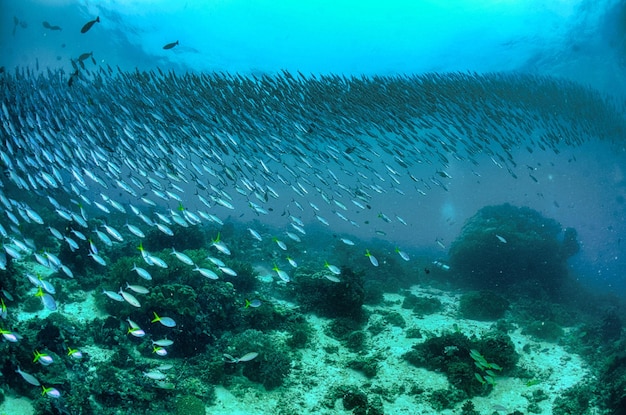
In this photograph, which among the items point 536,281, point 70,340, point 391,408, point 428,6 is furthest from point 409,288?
point 428,6

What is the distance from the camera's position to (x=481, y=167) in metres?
55.0

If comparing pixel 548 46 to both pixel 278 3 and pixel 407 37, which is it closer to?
pixel 407 37

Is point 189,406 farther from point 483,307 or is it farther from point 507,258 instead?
point 507,258

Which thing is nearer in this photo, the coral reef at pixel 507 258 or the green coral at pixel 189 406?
the green coral at pixel 189 406

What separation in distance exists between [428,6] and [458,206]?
28.7 meters

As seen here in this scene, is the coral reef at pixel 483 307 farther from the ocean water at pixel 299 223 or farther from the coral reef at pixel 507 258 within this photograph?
the coral reef at pixel 507 258

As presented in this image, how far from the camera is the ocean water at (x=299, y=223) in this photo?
311 inches

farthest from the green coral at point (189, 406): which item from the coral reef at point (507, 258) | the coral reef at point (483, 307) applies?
the coral reef at point (507, 258)

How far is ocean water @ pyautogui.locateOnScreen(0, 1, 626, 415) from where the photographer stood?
7.90 meters

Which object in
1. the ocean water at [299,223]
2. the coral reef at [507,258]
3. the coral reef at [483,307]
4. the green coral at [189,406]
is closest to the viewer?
the green coral at [189,406]

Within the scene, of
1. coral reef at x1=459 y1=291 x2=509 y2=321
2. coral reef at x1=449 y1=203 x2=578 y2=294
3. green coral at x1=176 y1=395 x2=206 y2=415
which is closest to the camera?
green coral at x1=176 y1=395 x2=206 y2=415

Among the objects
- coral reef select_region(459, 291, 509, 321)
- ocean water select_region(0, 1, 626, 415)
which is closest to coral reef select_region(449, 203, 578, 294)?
ocean water select_region(0, 1, 626, 415)

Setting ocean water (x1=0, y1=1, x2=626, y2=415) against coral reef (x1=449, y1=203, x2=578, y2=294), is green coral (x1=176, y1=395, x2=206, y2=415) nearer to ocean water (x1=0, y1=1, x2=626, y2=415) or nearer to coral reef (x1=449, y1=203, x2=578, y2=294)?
ocean water (x1=0, y1=1, x2=626, y2=415)

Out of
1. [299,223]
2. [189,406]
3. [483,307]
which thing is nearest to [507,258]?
[483,307]
